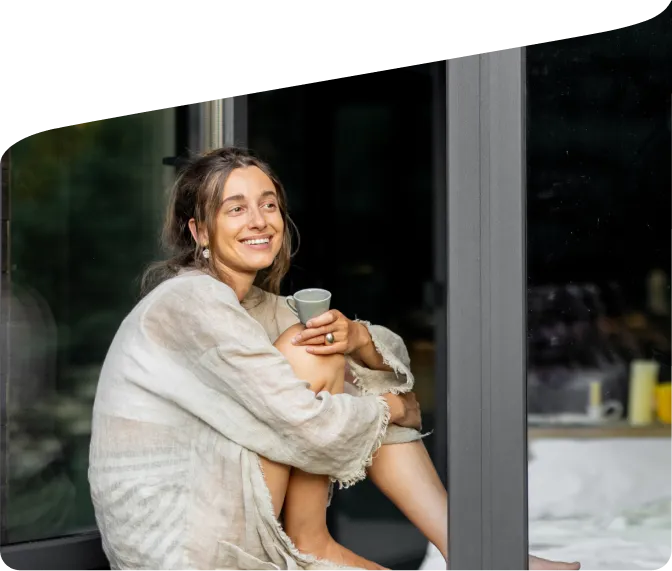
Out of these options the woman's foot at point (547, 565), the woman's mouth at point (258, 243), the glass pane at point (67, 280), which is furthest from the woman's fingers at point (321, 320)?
the glass pane at point (67, 280)

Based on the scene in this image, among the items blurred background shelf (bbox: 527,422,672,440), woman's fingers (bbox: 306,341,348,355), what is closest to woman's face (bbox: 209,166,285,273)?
woman's fingers (bbox: 306,341,348,355)

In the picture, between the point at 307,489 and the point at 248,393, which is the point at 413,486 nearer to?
the point at 307,489

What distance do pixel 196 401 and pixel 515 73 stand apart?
2.71ft

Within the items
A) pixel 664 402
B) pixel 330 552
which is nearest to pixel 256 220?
pixel 330 552

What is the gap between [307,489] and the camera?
6.12 feet

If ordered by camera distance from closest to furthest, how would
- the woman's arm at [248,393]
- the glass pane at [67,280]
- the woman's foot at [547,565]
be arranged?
1. the woman's foot at [547,565]
2. the woman's arm at [248,393]
3. the glass pane at [67,280]

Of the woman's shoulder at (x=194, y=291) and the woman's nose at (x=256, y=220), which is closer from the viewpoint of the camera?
the woman's shoulder at (x=194, y=291)

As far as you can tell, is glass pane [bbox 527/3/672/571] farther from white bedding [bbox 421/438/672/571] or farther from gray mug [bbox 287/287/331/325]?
gray mug [bbox 287/287/331/325]

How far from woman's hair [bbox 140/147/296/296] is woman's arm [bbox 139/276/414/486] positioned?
0.24 metres

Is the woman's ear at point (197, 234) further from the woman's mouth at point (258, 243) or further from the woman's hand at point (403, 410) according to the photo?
the woman's hand at point (403, 410)

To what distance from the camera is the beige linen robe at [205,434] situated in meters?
1.69

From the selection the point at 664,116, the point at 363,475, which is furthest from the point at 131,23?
the point at 664,116

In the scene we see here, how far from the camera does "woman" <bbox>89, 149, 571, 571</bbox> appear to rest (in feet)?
5.57

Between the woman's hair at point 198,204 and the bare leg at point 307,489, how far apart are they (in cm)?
31
